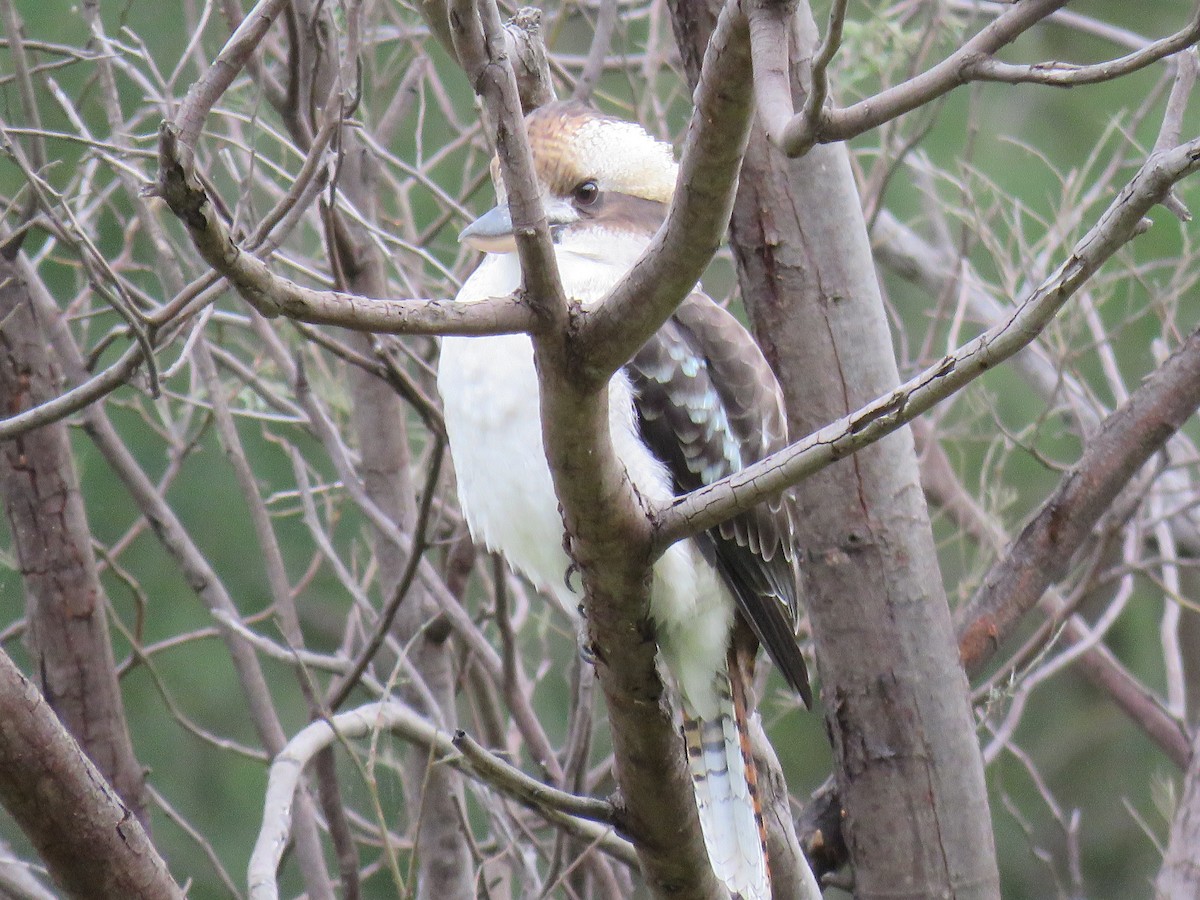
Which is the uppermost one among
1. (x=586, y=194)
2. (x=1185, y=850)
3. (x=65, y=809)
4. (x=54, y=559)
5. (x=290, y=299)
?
(x=586, y=194)

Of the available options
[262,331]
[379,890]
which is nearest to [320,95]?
[262,331]

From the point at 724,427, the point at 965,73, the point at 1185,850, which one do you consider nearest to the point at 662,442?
the point at 724,427

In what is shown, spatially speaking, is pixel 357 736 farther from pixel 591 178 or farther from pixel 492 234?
pixel 591 178

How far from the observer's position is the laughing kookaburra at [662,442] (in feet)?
6.97

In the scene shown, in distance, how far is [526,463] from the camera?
6.93 feet

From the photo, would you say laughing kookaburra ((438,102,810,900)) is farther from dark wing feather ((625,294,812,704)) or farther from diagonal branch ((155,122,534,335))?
diagonal branch ((155,122,534,335))

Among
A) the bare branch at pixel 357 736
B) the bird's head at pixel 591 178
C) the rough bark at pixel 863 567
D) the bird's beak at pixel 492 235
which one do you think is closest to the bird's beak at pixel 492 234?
the bird's beak at pixel 492 235

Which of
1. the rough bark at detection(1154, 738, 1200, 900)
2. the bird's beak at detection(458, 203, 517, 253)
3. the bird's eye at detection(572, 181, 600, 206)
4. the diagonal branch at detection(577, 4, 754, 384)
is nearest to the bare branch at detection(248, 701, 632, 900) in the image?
the diagonal branch at detection(577, 4, 754, 384)

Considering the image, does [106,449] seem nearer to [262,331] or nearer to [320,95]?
[262,331]

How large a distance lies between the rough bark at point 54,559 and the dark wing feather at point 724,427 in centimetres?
107

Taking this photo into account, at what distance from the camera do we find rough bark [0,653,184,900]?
1.65 metres

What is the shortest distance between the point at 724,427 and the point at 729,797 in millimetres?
570

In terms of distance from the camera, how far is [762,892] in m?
2.19

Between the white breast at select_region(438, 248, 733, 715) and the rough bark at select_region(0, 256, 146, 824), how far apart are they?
0.76m
